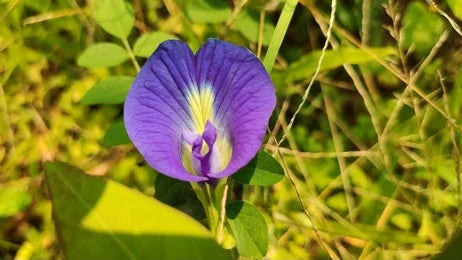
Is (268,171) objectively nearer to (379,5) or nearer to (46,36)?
(379,5)

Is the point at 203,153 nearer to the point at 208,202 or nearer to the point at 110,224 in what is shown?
the point at 208,202

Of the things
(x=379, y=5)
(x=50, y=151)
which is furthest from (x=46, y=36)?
(x=379, y=5)

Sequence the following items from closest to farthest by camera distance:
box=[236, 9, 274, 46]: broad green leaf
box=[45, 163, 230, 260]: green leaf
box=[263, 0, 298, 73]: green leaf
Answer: box=[45, 163, 230, 260]: green leaf < box=[263, 0, 298, 73]: green leaf < box=[236, 9, 274, 46]: broad green leaf

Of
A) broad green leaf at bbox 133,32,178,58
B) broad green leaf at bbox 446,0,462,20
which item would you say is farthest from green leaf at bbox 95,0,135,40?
broad green leaf at bbox 446,0,462,20

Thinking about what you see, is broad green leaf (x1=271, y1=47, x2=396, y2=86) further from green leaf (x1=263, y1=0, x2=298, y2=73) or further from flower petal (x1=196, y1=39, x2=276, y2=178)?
flower petal (x1=196, y1=39, x2=276, y2=178)

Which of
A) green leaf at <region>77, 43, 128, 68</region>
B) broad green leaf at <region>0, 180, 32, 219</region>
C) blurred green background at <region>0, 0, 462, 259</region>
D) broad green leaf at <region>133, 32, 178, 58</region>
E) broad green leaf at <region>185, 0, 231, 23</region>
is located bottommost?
broad green leaf at <region>0, 180, 32, 219</region>

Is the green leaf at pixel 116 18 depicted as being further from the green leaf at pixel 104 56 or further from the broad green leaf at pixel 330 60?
the broad green leaf at pixel 330 60

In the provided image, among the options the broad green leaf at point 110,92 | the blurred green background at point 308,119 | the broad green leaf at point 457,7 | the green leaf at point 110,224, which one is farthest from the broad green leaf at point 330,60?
the green leaf at point 110,224
